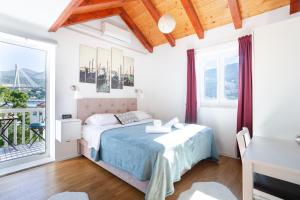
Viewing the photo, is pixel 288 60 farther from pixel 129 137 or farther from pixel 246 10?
pixel 129 137

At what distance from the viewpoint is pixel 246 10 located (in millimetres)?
2795

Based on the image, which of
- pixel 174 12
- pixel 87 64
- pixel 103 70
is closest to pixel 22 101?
pixel 87 64

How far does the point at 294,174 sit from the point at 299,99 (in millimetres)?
978

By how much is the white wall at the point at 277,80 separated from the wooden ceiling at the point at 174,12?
141 centimetres

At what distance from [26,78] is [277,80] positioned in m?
3.72

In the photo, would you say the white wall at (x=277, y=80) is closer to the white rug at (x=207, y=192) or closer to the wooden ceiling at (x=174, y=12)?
the white rug at (x=207, y=192)

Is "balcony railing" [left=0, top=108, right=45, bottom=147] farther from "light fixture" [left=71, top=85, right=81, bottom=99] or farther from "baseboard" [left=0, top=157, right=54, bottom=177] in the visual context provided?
"light fixture" [left=71, top=85, right=81, bottom=99]

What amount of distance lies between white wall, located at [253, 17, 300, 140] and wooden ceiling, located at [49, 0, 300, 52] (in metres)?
1.41

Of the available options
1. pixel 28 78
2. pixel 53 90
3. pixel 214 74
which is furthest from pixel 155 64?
pixel 28 78

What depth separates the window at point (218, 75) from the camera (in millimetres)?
3139

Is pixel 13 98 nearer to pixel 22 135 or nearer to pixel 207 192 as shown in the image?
pixel 22 135

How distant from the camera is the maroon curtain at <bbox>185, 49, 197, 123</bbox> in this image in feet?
11.4

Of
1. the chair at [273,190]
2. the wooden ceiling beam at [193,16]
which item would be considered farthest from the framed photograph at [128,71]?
the chair at [273,190]

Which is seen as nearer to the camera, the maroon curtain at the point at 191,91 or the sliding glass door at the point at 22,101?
the sliding glass door at the point at 22,101
